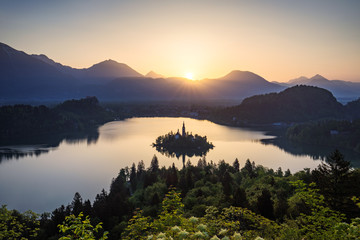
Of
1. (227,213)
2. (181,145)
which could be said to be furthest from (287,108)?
(227,213)

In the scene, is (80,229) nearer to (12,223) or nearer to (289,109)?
(12,223)

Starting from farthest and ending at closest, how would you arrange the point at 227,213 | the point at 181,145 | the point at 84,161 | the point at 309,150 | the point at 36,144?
the point at 36,144, the point at 181,145, the point at 309,150, the point at 84,161, the point at 227,213

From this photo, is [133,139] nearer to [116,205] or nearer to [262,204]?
[116,205]

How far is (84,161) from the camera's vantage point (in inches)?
2736

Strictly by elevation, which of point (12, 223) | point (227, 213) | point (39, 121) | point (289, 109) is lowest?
point (12, 223)

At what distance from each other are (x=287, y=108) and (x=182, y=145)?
106 m

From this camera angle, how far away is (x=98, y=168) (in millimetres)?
62281

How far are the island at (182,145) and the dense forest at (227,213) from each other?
127ft

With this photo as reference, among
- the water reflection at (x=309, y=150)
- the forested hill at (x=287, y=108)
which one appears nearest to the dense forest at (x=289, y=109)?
the forested hill at (x=287, y=108)

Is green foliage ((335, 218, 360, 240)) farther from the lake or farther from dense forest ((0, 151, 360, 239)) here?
the lake

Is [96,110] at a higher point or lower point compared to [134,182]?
higher

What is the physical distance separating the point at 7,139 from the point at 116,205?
91322mm

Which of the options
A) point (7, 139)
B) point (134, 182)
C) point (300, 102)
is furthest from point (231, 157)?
point (300, 102)

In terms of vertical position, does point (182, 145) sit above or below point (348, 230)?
below
